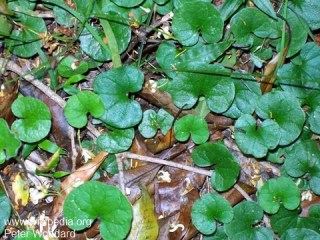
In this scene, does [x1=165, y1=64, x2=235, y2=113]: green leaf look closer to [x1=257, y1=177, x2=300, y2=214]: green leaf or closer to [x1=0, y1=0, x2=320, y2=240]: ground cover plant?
[x1=0, y1=0, x2=320, y2=240]: ground cover plant

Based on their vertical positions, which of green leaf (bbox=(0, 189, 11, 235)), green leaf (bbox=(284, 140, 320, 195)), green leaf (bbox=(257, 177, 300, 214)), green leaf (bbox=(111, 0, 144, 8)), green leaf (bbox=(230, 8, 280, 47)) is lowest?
green leaf (bbox=(0, 189, 11, 235))

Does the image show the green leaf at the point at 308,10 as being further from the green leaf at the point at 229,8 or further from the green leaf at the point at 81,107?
the green leaf at the point at 81,107

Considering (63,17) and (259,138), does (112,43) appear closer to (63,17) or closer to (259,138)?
(63,17)

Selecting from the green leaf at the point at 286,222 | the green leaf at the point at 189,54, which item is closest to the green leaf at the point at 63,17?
the green leaf at the point at 189,54

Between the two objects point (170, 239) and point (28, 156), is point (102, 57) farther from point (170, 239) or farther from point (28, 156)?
point (170, 239)

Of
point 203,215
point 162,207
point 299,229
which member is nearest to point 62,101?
point 162,207

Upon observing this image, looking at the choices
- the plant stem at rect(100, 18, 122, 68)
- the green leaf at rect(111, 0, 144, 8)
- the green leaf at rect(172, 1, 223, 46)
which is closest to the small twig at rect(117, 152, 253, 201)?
the plant stem at rect(100, 18, 122, 68)

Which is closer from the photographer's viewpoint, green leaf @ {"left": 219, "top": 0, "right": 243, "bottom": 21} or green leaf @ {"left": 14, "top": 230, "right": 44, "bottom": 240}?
green leaf @ {"left": 14, "top": 230, "right": 44, "bottom": 240}
